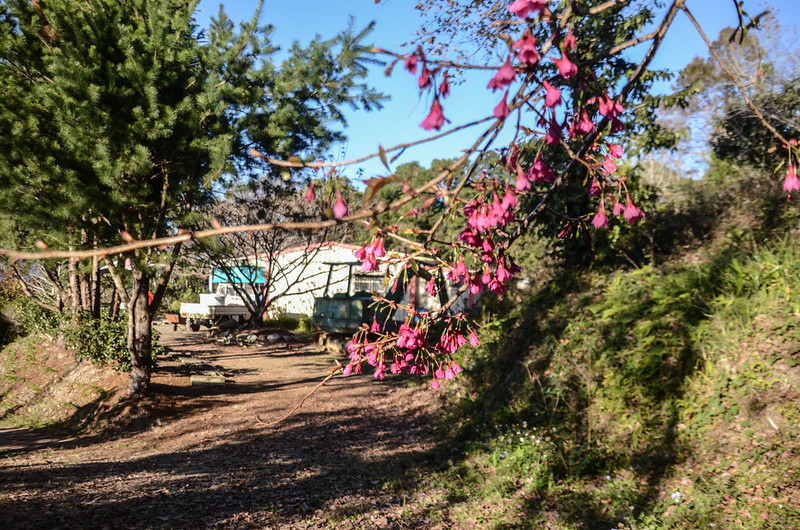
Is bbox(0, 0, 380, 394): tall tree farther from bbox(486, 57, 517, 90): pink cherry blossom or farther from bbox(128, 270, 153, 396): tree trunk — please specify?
bbox(486, 57, 517, 90): pink cherry blossom

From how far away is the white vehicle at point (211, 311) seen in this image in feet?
77.4

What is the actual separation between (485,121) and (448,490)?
5251mm

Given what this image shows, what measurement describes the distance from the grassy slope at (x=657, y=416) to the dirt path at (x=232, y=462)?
95 centimetres

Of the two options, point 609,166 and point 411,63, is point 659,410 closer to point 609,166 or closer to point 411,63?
point 609,166

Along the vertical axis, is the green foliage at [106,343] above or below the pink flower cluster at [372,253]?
below

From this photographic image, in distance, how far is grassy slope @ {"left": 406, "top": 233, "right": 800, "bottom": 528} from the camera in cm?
450

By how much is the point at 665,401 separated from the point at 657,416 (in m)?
0.20

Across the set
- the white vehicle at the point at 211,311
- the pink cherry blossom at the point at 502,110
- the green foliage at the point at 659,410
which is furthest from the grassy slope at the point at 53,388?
the pink cherry blossom at the point at 502,110

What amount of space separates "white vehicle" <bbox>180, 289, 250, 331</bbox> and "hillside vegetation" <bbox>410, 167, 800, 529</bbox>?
59.2 feet

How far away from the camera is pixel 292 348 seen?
61.0ft

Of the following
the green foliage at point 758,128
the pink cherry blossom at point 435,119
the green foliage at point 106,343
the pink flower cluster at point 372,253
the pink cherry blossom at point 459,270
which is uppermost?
the green foliage at point 758,128

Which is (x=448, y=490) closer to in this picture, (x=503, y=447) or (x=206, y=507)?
(x=503, y=447)

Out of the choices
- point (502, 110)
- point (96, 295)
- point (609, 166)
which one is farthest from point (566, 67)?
point (96, 295)

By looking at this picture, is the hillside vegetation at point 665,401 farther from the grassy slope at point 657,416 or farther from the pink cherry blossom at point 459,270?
the pink cherry blossom at point 459,270
